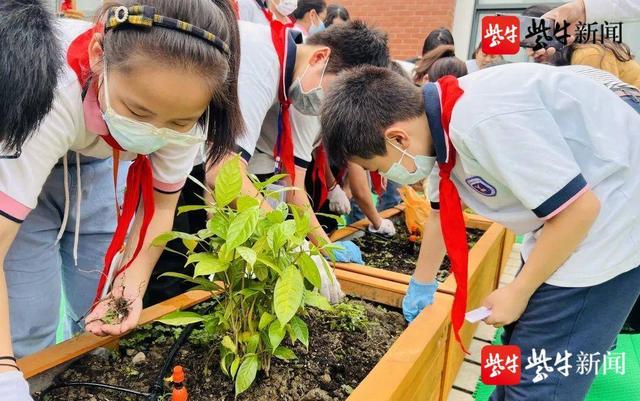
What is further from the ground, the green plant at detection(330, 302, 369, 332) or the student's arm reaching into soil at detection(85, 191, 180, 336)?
the student's arm reaching into soil at detection(85, 191, 180, 336)

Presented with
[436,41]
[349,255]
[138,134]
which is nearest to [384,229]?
[349,255]

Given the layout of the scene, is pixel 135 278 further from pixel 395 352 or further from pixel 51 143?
pixel 395 352

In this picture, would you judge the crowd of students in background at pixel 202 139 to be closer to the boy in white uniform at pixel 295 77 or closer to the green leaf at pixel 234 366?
the boy in white uniform at pixel 295 77

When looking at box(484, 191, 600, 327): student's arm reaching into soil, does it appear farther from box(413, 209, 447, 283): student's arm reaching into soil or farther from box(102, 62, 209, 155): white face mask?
box(102, 62, 209, 155): white face mask

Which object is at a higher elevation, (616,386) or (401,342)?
(401,342)

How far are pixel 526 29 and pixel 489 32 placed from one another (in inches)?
40.1

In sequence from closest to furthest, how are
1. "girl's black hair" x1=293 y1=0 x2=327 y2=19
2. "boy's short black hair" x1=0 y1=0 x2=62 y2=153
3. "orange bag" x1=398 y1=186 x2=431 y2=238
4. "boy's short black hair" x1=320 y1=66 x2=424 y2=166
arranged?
"boy's short black hair" x1=0 y1=0 x2=62 y2=153, "boy's short black hair" x1=320 y1=66 x2=424 y2=166, "orange bag" x1=398 y1=186 x2=431 y2=238, "girl's black hair" x1=293 y1=0 x2=327 y2=19

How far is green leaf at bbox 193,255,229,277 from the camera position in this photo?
90cm

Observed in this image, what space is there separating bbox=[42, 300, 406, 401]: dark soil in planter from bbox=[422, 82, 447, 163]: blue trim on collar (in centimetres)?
54

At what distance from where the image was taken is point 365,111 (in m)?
Answer: 1.21

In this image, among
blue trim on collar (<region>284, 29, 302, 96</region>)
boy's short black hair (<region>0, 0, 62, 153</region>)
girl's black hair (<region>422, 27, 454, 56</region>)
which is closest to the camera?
boy's short black hair (<region>0, 0, 62, 153</region>)

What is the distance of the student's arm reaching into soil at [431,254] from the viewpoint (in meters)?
1.48

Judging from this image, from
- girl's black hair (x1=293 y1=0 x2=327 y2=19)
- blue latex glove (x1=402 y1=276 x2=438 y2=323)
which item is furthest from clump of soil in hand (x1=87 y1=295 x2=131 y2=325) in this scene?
girl's black hair (x1=293 y1=0 x2=327 y2=19)

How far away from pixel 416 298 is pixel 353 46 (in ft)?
2.80
